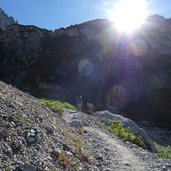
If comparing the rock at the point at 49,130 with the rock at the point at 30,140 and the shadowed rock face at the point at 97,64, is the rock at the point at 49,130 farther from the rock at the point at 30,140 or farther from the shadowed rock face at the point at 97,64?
the shadowed rock face at the point at 97,64

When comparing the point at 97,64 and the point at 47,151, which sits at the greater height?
the point at 97,64

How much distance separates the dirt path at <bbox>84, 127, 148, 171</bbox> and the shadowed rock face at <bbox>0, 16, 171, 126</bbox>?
72.1 m

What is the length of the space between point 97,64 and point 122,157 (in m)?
89.0

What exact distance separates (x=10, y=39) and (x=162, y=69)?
137 feet

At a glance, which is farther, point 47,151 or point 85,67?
point 85,67

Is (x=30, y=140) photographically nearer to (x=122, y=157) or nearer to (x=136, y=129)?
(x=122, y=157)

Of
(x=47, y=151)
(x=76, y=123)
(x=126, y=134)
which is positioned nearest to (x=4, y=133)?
(x=47, y=151)

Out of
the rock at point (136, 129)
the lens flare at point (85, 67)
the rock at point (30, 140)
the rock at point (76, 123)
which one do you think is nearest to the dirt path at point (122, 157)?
the rock at point (76, 123)

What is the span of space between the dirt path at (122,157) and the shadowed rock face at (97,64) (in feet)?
236

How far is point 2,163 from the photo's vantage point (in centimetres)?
995

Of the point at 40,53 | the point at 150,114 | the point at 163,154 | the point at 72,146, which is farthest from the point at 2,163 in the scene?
the point at 40,53

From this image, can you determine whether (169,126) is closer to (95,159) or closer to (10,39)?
(10,39)

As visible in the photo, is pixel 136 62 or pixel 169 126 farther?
pixel 136 62

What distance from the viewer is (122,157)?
15953 millimetres
